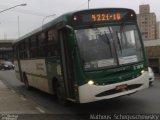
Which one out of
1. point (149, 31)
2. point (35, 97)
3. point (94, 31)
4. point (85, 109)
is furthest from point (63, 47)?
point (149, 31)

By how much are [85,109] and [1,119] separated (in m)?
2.78

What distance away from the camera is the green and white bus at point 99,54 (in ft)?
35.1

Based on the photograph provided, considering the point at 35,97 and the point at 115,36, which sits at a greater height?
the point at 115,36

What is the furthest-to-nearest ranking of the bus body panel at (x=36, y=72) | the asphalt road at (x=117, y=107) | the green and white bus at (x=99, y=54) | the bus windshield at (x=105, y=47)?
the bus body panel at (x=36, y=72) → the asphalt road at (x=117, y=107) → the bus windshield at (x=105, y=47) → the green and white bus at (x=99, y=54)

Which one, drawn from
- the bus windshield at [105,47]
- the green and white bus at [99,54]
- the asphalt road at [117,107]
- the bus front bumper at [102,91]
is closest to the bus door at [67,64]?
the green and white bus at [99,54]

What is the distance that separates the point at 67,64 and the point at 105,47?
119 centimetres

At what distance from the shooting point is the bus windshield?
35.4 feet

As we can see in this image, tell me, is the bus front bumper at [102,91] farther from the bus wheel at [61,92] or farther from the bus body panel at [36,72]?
the bus body panel at [36,72]

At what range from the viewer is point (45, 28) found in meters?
14.2

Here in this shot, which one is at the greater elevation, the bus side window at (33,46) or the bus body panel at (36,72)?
the bus side window at (33,46)

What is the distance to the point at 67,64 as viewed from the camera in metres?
11.4

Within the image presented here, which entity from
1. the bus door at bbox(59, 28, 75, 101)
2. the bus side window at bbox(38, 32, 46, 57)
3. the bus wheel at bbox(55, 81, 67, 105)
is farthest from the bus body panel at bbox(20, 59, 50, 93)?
the bus door at bbox(59, 28, 75, 101)

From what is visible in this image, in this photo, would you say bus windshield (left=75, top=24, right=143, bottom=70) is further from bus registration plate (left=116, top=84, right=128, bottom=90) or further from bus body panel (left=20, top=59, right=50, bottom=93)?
bus body panel (left=20, top=59, right=50, bottom=93)

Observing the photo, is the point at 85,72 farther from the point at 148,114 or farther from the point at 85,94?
the point at 148,114
